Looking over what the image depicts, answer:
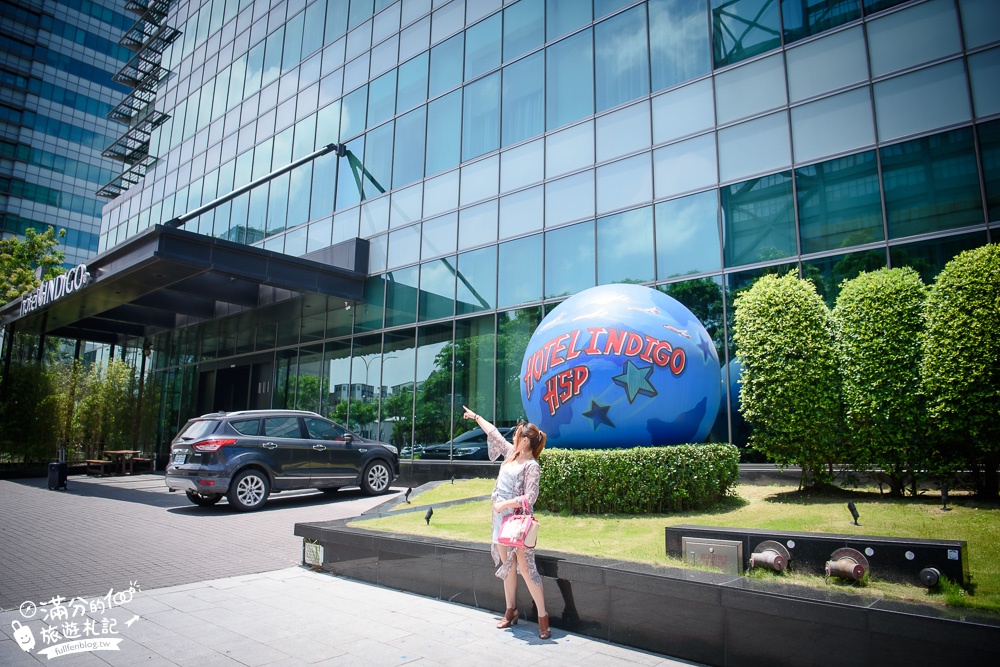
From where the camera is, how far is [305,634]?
5176mm

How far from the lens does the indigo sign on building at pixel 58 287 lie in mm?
18609

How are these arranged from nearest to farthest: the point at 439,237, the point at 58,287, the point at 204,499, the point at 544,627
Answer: the point at 544,627 → the point at 204,499 → the point at 439,237 → the point at 58,287

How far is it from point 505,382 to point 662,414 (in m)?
7.83

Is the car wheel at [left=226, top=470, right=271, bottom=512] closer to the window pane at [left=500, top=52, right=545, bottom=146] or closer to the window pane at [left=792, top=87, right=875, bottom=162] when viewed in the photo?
the window pane at [left=500, top=52, right=545, bottom=146]

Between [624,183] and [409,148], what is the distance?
8081 millimetres

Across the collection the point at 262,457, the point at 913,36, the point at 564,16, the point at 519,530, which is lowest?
the point at 519,530

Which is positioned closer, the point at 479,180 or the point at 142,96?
the point at 479,180

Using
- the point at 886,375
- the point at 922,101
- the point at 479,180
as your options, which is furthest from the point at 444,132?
the point at 886,375

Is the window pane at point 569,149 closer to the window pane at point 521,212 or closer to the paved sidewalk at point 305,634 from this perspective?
the window pane at point 521,212

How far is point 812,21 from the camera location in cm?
1184

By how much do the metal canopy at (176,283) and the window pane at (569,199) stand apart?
→ 731 cm

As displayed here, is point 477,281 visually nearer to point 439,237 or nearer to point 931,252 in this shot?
point 439,237

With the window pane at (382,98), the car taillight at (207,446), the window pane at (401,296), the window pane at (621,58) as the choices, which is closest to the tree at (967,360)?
the window pane at (621,58)

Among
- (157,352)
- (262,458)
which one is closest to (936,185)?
(262,458)
